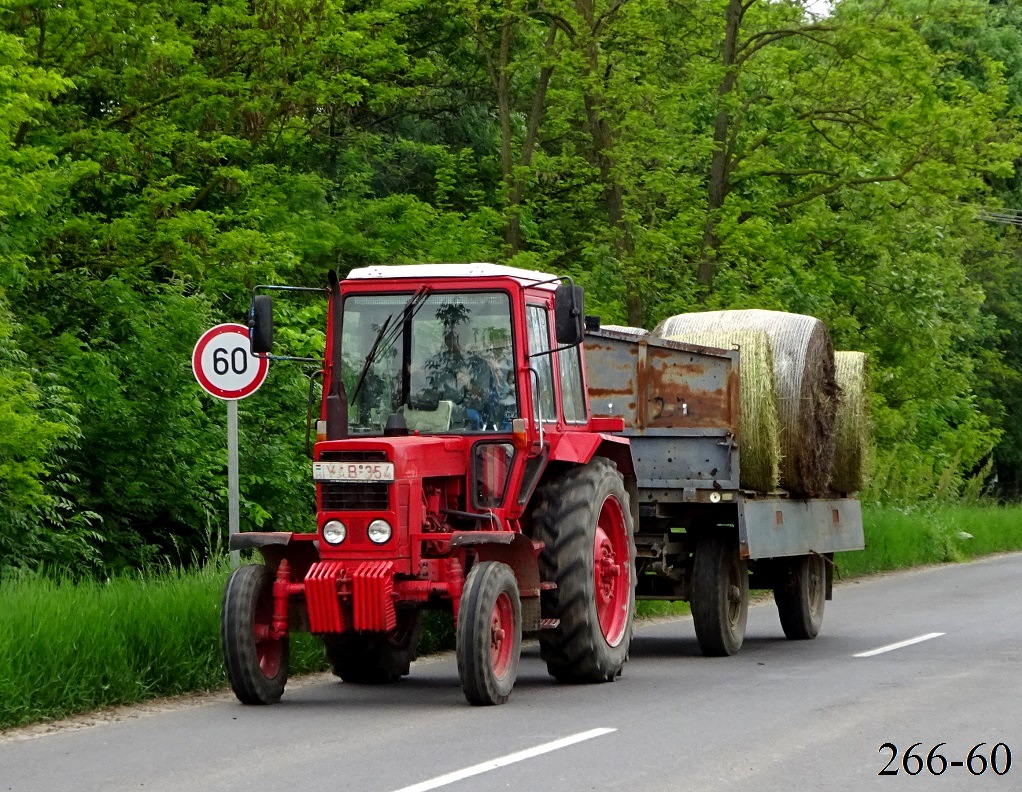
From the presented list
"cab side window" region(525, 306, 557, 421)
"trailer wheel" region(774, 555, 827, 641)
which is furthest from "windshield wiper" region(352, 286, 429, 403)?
"trailer wheel" region(774, 555, 827, 641)

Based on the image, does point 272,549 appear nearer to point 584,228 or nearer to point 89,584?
point 89,584

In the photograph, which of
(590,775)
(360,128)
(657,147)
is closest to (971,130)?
(657,147)

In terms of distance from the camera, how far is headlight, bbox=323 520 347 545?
11008 mm

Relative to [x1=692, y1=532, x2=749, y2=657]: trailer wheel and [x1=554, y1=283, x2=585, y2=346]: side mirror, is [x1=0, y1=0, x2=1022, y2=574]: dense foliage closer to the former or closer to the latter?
[x1=692, y1=532, x2=749, y2=657]: trailer wheel

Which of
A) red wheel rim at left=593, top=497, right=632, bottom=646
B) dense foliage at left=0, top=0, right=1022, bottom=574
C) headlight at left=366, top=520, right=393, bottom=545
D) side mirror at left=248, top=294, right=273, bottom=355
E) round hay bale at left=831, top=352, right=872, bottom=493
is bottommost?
red wheel rim at left=593, top=497, right=632, bottom=646

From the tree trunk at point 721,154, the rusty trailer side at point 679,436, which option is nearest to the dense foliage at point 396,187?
the tree trunk at point 721,154

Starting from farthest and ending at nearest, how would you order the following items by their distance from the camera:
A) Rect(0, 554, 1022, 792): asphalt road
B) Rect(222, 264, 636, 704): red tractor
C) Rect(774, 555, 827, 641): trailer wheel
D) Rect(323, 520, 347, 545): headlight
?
Rect(774, 555, 827, 641): trailer wheel
Rect(323, 520, 347, 545): headlight
Rect(222, 264, 636, 704): red tractor
Rect(0, 554, 1022, 792): asphalt road

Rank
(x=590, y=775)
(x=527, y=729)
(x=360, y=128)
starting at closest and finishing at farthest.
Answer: (x=590, y=775) → (x=527, y=729) → (x=360, y=128)

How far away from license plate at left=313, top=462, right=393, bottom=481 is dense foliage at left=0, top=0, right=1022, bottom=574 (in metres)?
4.29

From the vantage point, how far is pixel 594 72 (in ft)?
87.1

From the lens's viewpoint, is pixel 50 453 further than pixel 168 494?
No

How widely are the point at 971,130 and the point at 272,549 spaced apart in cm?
1927

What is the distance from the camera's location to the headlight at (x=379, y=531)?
35.8 feet

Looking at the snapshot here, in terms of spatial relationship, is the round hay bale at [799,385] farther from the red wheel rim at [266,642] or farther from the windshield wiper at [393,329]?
the red wheel rim at [266,642]
